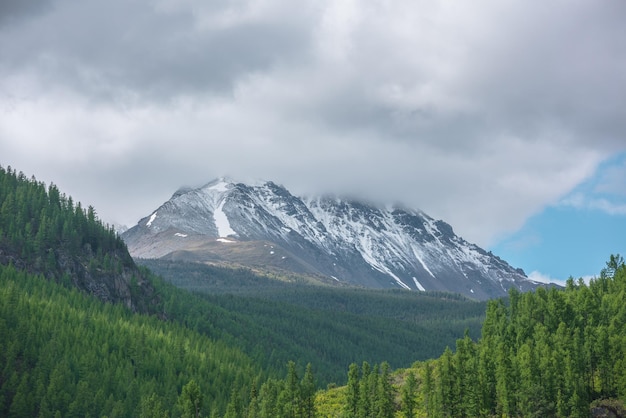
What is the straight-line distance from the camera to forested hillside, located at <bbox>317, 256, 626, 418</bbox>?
129625 millimetres

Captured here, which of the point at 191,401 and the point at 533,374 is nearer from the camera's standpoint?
the point at 533,374

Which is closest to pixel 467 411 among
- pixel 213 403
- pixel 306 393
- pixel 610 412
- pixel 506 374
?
pixel 506 374

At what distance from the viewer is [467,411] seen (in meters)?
137

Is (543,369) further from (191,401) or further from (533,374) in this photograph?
(191,401)

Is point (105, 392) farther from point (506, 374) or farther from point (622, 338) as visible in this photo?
point (622, 338)

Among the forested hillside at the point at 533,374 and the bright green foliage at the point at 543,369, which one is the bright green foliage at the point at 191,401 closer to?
the forested hillside at the point at 533,374

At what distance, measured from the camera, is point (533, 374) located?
432 feet

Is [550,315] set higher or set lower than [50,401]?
higher

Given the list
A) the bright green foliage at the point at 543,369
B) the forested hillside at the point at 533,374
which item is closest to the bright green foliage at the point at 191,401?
the forested hillside at the point at 533,374

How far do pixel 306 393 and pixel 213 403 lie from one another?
43502 mm

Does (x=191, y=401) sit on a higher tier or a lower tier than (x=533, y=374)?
lower

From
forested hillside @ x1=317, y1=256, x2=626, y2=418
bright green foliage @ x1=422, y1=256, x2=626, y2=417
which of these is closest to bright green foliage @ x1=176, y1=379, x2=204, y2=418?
forested hillside @ x1=317, y1=256, x2=626, y2=418

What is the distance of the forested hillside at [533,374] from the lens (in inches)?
5103

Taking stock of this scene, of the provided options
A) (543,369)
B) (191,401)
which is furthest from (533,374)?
(191,401)
